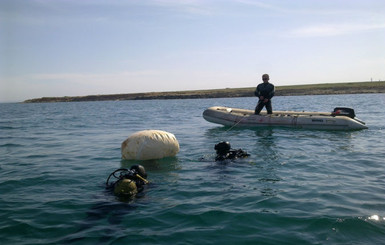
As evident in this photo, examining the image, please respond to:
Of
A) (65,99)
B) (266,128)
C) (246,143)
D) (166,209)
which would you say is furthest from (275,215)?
(65,99)

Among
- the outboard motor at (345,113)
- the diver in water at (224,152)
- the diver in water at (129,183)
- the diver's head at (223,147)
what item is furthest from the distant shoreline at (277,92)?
the diver in water at (129,183)

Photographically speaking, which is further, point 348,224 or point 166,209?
point 166,209

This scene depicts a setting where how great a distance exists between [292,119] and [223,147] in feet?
28.3

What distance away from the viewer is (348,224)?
5.07 m

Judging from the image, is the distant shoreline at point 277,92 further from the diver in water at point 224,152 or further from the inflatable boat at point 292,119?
the diver in water at point 224,152

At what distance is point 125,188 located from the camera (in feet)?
20.8

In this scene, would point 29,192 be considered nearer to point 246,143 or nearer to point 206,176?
point 206,176

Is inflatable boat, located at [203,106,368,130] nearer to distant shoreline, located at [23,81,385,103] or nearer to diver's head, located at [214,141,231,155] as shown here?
diver's head, located at [214,141,231,155]

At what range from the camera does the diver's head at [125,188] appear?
6352mm

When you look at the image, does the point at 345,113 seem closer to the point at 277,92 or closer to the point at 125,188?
the point at 125,188

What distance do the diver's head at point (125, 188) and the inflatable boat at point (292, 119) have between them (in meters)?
11.6

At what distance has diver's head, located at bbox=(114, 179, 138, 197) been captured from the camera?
6.35 metres

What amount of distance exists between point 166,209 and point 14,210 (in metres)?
2.81

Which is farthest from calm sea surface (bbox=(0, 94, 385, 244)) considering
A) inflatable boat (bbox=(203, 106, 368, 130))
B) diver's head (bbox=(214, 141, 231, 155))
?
inflatable boat (bbox=(203, 106, 368, 130))
